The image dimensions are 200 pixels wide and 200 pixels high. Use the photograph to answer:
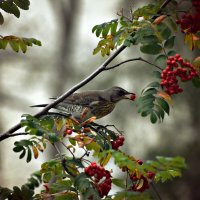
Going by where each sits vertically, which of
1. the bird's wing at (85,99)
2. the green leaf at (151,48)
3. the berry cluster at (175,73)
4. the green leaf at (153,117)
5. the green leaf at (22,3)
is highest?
the bird's wing at (85,99)

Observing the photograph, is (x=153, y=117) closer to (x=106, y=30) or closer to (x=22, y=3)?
(x=106, y=30)

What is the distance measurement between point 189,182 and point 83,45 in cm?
377

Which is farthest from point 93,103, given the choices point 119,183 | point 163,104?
point 163,104

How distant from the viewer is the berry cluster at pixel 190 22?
6.82ft

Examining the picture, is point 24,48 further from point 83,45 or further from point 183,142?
point 83,45

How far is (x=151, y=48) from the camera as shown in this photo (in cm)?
209

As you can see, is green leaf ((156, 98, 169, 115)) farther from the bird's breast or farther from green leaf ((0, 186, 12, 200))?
the bird's breast

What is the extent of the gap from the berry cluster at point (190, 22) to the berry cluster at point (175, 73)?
143 mm

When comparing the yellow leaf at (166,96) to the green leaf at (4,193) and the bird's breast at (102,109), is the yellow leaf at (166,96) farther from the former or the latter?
the bird's breast at (102,109)

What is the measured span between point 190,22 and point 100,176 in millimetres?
673

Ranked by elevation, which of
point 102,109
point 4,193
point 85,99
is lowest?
point 4,193

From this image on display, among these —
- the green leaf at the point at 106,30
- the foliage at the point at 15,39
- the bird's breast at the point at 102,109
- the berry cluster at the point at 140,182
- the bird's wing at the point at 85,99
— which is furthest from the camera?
the bird's wing at the point at 85,99

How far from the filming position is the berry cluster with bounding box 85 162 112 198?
6.37ft

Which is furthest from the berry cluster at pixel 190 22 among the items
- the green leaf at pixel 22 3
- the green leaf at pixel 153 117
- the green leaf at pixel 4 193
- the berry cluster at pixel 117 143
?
the green leaf at pixel 4 193
